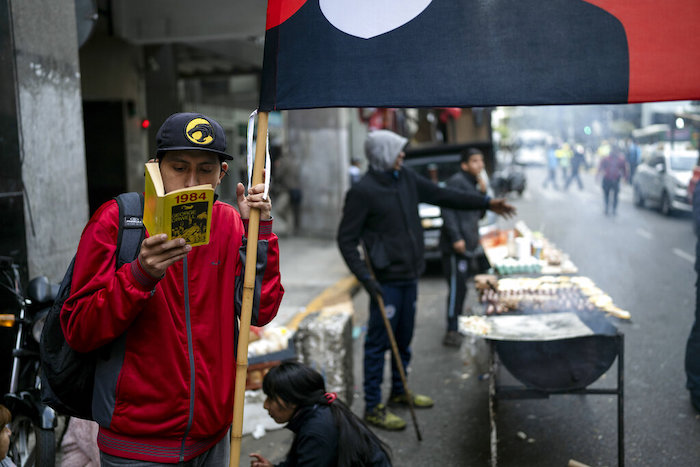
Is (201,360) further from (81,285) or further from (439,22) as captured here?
(439,22)

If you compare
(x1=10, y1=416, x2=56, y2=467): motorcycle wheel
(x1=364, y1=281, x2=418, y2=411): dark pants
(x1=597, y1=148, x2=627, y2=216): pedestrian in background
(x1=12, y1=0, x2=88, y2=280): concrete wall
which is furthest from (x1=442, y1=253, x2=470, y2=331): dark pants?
(x1=597, y1=148, x2=627, y2=216): pedestrian in background

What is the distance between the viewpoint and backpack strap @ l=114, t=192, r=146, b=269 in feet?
7.30

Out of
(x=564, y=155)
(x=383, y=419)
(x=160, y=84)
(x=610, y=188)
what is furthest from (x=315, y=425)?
(x=564, y=155)

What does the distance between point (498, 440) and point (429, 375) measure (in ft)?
5.22

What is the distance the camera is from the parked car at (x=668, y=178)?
710 inches

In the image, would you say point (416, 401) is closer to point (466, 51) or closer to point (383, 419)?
point (383, 419)

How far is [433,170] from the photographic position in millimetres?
11820

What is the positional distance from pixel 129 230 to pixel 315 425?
4.79ft

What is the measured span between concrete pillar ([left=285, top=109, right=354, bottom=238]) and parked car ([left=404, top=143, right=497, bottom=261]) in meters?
4.42

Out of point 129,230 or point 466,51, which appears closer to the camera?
point 129,230

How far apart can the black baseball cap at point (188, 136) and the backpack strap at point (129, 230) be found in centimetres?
20

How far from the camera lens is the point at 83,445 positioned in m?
3.45

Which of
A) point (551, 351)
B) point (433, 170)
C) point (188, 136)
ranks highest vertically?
point (188, 136)

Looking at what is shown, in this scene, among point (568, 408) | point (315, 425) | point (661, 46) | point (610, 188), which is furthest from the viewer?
point (610, 188)
